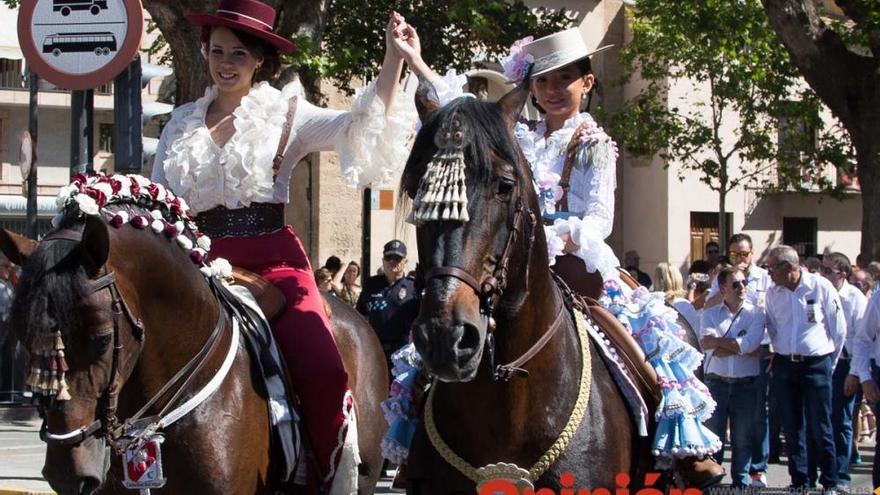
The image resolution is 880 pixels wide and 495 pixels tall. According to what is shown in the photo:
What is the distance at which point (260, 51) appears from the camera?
6184 mm

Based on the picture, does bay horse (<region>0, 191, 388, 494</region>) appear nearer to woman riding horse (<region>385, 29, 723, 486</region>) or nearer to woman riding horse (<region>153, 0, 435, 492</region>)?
woman riding horse (<region>153, 0, 435, 492</region>)

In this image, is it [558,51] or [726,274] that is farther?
[726,274]

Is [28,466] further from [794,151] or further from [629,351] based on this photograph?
[794,151]

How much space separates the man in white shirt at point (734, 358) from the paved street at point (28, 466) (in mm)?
908

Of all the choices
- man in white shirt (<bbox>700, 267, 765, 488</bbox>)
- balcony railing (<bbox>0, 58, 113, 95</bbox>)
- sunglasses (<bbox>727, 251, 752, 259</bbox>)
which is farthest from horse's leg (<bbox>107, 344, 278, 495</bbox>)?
balcony railing (<bbox>0, 58, 113, 95</bbox>)

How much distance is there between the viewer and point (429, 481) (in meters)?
5.04

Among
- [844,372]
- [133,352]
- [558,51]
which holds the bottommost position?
[844,372]

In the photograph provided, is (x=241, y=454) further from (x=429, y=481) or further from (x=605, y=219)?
(x=605, y=219)

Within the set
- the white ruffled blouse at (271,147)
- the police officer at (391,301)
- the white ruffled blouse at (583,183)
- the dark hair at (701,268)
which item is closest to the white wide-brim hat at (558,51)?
the white ruffled blouse at (583,183)

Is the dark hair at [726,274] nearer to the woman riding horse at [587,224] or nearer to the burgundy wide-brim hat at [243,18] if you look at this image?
the woman riding horse at [587,224]

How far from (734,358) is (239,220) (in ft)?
26.7

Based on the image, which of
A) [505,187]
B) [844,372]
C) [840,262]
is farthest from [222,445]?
[840,262]

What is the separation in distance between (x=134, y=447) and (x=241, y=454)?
488 millimetres

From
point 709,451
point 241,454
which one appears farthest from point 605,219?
point 241,454
